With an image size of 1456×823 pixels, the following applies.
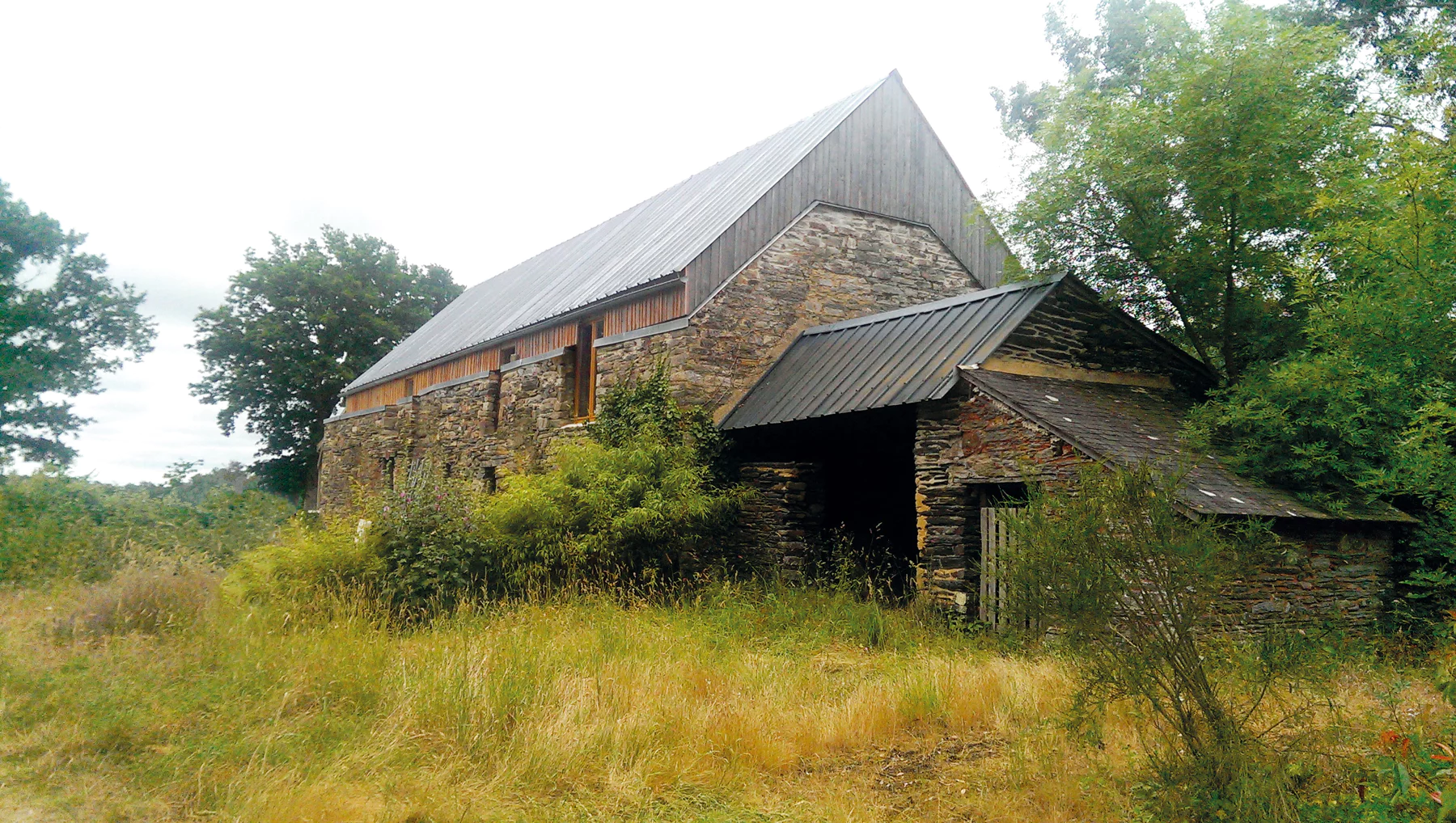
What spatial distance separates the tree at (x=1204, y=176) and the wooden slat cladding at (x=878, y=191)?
1879mm

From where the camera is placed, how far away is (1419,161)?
8.09 meters

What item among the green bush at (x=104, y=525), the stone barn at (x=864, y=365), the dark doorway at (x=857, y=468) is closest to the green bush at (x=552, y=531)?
the stone barn at (x=864, y=365)

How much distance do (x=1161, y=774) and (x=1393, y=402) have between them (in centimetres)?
622

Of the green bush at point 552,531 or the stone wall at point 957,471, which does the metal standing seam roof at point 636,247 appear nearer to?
the green bush at point 552,531

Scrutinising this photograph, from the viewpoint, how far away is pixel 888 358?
10953 millimetres

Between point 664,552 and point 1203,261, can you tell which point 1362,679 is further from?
point 664,552

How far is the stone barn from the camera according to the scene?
865 cm

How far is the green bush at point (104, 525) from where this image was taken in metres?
10.2

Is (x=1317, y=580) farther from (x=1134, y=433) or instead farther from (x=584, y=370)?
(x=584, y=370)

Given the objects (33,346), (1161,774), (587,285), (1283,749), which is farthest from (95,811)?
(33,346)

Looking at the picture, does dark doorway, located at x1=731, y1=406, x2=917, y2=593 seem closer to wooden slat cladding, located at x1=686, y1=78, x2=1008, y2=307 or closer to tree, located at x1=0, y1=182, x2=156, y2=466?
wooden slat cladding, located at x1=686, y1=78, x2=1008, y2=307

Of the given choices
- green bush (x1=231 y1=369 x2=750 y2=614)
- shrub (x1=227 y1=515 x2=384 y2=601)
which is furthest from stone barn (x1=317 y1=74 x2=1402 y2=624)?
shrub (x1=227 y1=515 x2=384 y2=601)

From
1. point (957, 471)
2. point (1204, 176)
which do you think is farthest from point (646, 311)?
point (1204, 176)

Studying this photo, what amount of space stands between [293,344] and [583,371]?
2449 centimetres
